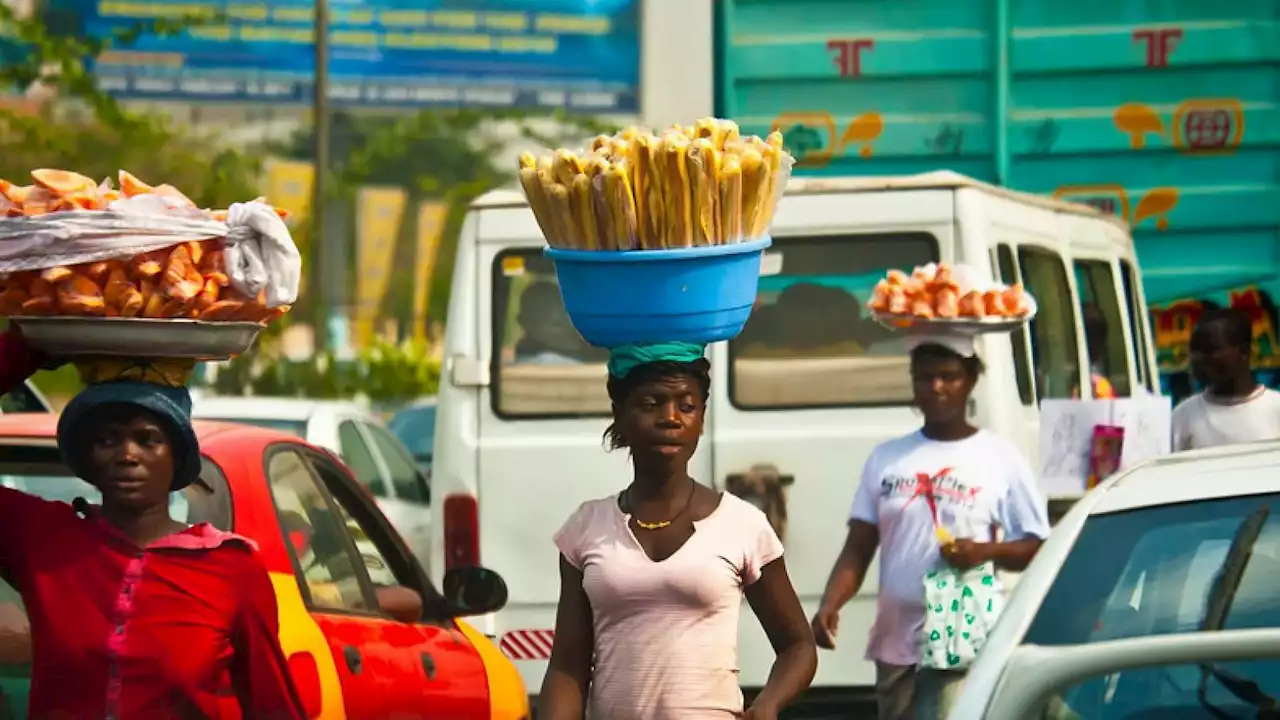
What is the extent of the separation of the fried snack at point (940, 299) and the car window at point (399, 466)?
6.77 m

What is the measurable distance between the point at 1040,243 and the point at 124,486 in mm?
6221

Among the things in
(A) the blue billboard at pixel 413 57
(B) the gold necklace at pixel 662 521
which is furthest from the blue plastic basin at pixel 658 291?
(A) the blue billboard at pixel 413 57

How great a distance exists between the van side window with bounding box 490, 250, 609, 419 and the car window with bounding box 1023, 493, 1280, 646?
4.84 metres

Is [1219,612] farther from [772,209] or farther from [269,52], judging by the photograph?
[269,52]

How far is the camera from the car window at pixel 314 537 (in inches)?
240

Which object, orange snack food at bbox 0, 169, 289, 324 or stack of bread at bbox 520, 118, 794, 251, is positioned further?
stack of bread at bbox 520, 118, 794, 251

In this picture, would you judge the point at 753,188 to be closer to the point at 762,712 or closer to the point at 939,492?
the point at 762,712

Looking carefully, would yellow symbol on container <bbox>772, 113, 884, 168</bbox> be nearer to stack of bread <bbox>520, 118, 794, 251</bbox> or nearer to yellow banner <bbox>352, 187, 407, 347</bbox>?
stack of bread <bbox>520, 118, 794, 251</bbox>

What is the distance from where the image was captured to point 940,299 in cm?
787

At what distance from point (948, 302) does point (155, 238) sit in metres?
3.68

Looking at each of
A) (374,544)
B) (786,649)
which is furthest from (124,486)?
(374,544)

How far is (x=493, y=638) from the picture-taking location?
31.1 feet

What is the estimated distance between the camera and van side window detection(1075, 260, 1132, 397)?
11211mm

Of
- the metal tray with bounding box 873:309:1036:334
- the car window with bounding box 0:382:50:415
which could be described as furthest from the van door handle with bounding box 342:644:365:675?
the car window with bounding box 0:382:50:415
